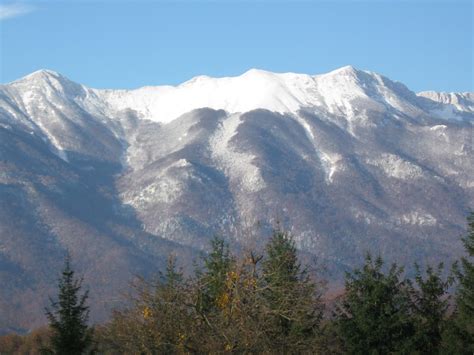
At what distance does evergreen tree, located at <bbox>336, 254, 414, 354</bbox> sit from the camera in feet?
159

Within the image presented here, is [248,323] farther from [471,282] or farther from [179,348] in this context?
[471,282]

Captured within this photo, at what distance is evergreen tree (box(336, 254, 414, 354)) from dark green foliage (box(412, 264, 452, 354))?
852mm

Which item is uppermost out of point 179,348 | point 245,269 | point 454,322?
point 454,322

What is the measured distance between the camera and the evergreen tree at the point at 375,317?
48469 millimetres

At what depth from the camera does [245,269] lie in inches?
1297

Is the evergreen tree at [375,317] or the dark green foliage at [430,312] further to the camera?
the dark green foliage at [430,312]

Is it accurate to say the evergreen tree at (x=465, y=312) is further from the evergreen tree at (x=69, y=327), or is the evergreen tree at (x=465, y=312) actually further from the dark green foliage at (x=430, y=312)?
the evergreen tree at (x=69, y=327)

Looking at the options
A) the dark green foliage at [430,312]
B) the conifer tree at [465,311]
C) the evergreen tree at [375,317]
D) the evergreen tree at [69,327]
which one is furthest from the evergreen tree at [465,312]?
the evergreen tree at [69,327]

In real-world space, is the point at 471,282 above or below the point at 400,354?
above

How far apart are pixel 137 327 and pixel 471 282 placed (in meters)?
22.8

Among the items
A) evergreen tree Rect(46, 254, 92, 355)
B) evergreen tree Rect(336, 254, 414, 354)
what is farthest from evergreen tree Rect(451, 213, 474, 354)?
evergreen tree Rect(46, 254, 92, 355)

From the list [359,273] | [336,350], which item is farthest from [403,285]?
[336,350]

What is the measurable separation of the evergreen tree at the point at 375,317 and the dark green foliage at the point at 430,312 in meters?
0.85

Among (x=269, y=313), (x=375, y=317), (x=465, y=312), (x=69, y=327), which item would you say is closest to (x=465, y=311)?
(x=465, y=312)
